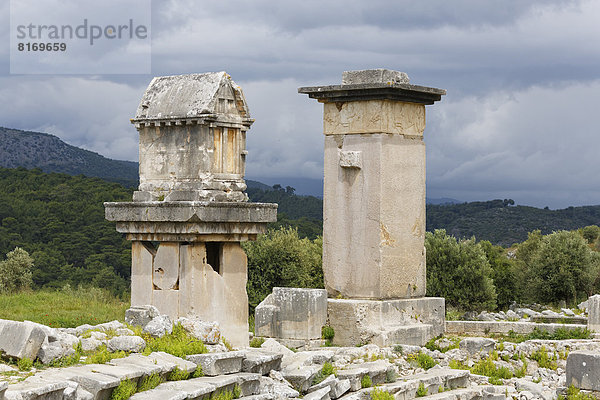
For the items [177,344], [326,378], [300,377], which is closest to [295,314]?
[326,378]

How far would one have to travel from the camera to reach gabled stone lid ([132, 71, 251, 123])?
10.5 meters

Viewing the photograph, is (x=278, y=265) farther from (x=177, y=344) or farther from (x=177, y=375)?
(x=177, y=375)

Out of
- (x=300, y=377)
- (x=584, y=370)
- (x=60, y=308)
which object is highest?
(x=300, y=377)

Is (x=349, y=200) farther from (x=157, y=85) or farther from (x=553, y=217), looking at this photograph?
(x=553, y=217)

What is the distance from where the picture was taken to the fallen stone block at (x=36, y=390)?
19.9 ft

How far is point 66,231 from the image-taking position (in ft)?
138

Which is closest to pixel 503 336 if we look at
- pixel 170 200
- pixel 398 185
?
pixel 398 185

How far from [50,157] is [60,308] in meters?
95.5

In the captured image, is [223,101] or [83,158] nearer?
[223,101]

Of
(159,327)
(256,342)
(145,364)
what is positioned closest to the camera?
(145,364)

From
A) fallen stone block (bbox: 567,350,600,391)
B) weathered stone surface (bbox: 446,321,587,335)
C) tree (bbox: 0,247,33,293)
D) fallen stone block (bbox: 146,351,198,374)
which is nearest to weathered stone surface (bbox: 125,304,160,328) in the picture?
fallen stone block (bbox: 146,351,198,374)

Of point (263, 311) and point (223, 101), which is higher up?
point (223, 101)

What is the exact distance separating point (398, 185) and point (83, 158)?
343 ft

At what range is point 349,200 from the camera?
12.6 m
